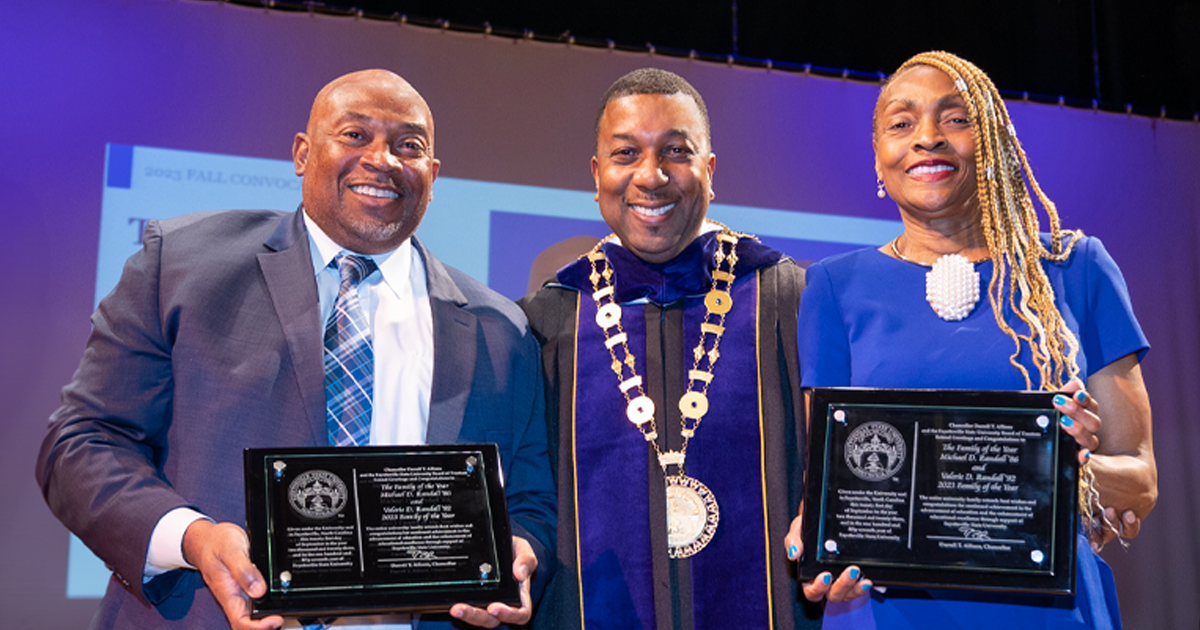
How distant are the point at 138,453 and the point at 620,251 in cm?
149

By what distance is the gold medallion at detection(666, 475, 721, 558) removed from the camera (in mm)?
2754

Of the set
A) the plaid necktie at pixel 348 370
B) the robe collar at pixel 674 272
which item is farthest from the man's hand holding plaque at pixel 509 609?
the robe collar at pixel 674 272

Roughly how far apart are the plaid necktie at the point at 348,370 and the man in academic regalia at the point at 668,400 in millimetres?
644

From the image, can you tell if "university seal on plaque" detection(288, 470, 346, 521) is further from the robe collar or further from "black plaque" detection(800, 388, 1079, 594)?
the robe collar

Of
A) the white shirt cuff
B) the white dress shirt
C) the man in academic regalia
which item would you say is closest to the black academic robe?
the man in academic regalia

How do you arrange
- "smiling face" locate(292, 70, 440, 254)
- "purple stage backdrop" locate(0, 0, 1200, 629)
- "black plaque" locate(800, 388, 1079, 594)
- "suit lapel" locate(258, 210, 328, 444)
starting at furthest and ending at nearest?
"purple stage backdrop" locate(0, 0, 1200, 629) → "smiling face" locate(292, 70, 440, 254) → "suit lapel" locate(258, 210, 328, 444) → "black plaque" locate(800, 388, 1079, 594)

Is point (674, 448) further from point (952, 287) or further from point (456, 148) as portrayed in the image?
point (456, 148)

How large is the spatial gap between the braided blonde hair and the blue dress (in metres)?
0.03

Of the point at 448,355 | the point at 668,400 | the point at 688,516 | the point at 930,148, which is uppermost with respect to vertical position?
the point at 930,148

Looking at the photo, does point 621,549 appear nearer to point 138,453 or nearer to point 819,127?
point 138,453

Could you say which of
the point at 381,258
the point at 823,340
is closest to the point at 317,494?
the point at 381,258

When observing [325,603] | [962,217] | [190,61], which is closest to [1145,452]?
[962,217]

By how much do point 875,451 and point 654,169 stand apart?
118cm

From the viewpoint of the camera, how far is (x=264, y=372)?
239 centimetres
